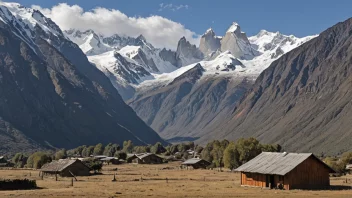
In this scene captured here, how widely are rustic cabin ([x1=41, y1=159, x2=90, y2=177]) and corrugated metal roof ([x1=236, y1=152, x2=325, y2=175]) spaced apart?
48.4m

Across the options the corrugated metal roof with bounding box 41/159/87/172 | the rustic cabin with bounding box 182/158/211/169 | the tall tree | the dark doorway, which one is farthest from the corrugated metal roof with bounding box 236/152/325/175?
the rustic cabin with bounding box 182/158/211/169

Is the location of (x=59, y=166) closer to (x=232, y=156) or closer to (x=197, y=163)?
(x=232, y=156)

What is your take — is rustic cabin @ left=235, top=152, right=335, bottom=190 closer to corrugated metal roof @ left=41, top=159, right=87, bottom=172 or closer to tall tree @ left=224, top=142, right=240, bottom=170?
corrugated metal roof @ left=41, top=159, right=87, bottom=172

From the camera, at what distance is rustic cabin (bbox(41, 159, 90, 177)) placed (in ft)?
414

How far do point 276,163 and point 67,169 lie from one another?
5626 centimetres

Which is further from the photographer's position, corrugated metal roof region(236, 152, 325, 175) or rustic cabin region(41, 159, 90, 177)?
rustic cabin region(41, 159, 90, 177)

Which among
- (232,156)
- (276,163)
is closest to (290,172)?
(276,163)

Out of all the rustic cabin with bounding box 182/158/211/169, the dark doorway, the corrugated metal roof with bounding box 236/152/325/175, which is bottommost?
the dark doorway

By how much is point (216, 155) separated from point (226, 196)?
118912 millimetres

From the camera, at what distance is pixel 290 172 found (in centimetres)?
8394

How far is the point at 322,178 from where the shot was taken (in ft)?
286

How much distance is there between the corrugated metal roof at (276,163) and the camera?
8419cm

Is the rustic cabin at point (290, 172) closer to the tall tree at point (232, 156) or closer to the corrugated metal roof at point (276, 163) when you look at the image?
the corrugated metal roof at point (276, 163)

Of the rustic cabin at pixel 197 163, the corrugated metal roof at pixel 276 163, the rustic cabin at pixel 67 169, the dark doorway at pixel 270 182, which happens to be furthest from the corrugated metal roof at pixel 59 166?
the rustic cabin at pixel 197 163
